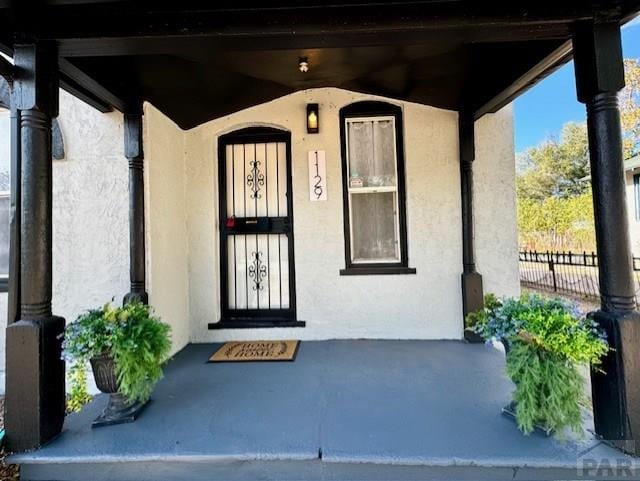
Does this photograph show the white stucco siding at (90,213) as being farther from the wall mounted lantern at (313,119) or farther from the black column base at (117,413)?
the wall mounted lantern at (313,119)

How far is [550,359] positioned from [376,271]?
1.89 m

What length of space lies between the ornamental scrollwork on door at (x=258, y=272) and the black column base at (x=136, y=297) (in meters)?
1.17

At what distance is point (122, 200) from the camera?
2.94 metres

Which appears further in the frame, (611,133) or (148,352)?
(148,352)

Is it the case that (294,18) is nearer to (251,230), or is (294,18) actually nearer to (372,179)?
(372,179)

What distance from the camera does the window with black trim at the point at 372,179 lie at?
12.1 ft

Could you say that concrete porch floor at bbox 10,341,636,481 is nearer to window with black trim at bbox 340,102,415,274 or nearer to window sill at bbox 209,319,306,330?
window sill at bbox 209,319,306,330

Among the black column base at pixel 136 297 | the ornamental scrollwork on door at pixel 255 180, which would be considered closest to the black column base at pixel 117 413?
the black column base at pixel 136 297

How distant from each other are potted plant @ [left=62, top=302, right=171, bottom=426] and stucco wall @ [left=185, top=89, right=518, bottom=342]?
1478 millimetres

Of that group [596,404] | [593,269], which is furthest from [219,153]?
[593,269]

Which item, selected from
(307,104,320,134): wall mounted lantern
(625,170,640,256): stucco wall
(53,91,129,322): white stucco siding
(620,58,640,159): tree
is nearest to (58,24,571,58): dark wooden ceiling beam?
(53,91,129,322): white stucco siding

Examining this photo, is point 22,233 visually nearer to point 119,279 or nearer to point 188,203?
point 119,279

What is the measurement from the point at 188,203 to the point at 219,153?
64 centimetres

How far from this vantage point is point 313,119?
360 cm
